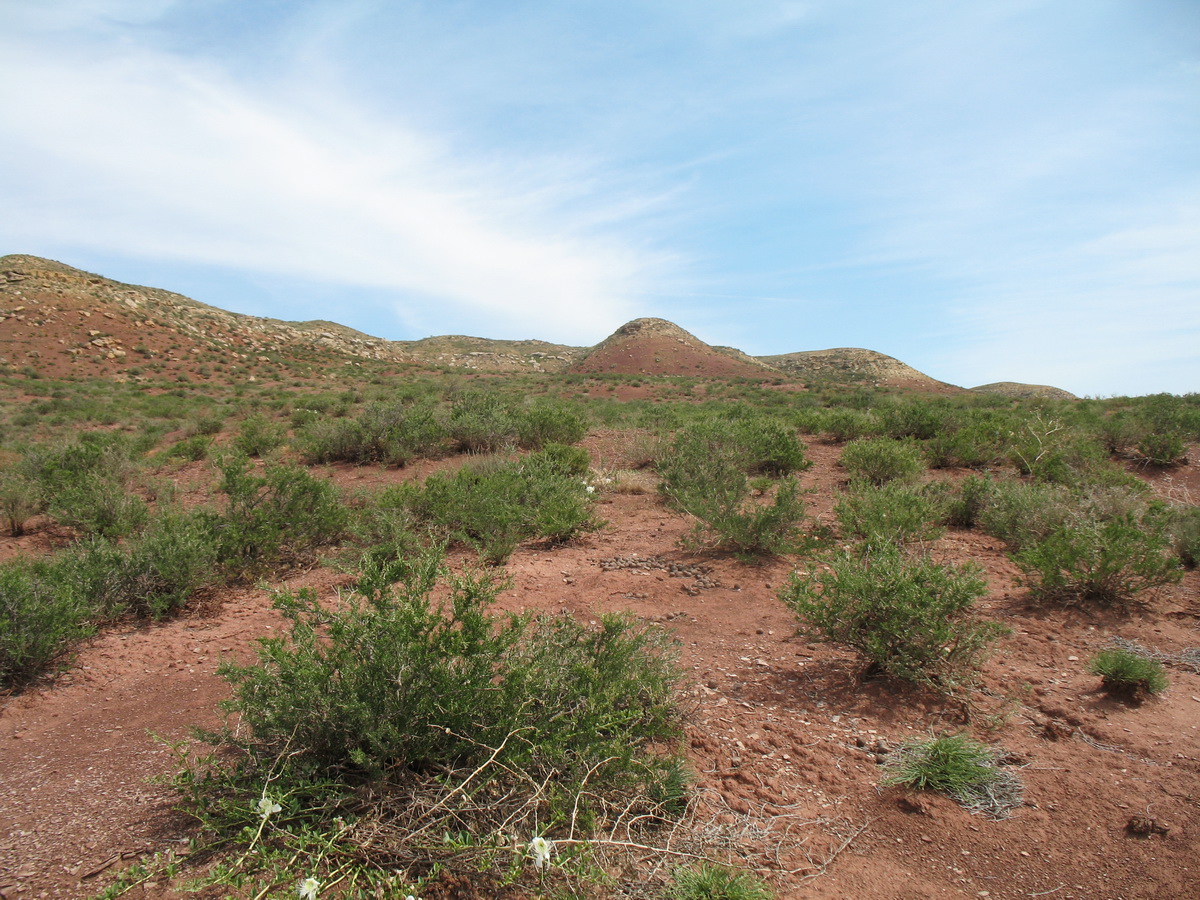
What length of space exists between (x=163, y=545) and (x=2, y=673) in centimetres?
160

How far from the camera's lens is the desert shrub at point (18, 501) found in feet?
27.2

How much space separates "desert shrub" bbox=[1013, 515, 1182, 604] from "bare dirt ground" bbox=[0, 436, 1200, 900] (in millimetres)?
213

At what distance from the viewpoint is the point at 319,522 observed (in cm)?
707

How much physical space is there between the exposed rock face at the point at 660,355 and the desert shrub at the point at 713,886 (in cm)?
5175

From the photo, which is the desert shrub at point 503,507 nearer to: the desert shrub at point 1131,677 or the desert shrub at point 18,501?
the desert shrub at point 1131,677

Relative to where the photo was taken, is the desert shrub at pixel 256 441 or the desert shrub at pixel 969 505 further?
the desert shrub at pixel 256 441

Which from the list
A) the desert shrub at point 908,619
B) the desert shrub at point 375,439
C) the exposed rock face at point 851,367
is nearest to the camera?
the desert shrub at point 908,619

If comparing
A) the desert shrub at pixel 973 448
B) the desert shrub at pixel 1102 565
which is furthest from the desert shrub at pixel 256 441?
the desert shrub at pixel 1102 565

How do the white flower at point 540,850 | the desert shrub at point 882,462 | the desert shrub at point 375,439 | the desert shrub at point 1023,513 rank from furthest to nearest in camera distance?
the desert shrub at point 375,439 → the desert shrub at point 882,462 → the desert shrub at point 1023,513 → the white flower at point 540,850

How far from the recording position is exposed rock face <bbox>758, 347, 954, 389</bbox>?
184 ft

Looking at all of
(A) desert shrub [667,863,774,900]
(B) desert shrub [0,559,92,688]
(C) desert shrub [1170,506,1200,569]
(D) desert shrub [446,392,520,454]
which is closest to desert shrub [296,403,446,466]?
(D) desert shrub [446,392,520,454]

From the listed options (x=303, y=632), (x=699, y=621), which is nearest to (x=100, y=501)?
(x=303, y=632)

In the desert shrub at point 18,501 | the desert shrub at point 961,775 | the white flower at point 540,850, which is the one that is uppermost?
the white flower at point 540,850

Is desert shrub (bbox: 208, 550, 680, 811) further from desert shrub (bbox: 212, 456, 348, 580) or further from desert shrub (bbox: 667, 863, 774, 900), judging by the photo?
desert shrub (bbox: 212, 456, 348, 580)
